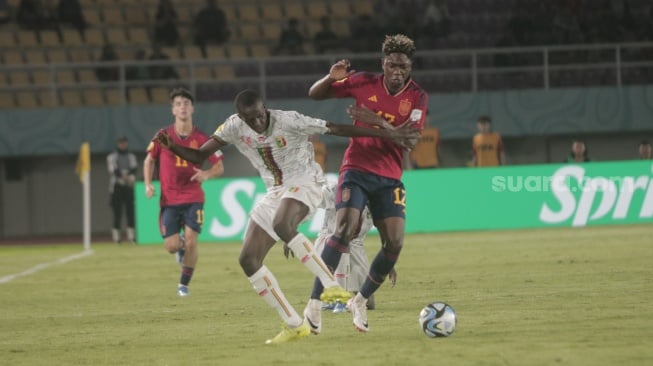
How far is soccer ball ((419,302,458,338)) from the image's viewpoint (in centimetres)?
924

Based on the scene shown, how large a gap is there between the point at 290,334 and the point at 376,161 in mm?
1689

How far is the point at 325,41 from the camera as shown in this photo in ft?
94.4

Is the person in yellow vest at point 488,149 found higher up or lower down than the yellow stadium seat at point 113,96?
lower down

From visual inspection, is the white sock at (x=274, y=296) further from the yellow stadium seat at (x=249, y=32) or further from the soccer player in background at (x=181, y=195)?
the yellow stadium seat at (x=249, y=32)

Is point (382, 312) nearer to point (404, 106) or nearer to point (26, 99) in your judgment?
point (404, 106)

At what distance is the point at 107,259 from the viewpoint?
2167 centimetres

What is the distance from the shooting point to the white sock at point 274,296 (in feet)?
31.1

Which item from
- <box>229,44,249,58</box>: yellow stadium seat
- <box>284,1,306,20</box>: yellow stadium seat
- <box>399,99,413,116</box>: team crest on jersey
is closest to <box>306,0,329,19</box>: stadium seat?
<box>284,1,306,20</box>: yellow stadium seat

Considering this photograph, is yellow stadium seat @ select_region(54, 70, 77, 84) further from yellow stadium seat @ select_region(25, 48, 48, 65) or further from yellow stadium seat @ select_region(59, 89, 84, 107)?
yellow stadium seat @ select_region(25, 48, 48, 65)

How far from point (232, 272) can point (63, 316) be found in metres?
5.31

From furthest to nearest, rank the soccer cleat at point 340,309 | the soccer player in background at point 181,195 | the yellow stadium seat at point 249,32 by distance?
the yellow stadium seat at point 249,32 → the soccer player in background at point 181,195 → the soccer cleat at point 340,309

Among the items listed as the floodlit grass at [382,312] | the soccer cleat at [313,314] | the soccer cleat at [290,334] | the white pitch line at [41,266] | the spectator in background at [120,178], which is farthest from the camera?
the spectator in background at [120,178]

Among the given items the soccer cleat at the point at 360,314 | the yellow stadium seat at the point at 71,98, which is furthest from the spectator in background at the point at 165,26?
the soccer cleat at the point at 360,314

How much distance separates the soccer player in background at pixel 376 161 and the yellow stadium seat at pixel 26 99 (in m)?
19.5
